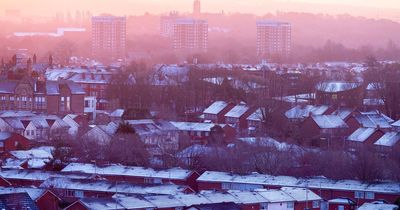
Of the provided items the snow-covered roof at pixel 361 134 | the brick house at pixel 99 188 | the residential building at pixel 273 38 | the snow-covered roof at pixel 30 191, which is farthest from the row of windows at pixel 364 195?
the residential building at pixel 273 38

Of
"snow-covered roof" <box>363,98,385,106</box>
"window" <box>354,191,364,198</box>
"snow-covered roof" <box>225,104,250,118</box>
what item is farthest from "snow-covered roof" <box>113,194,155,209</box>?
"snow-covered roof" <box>363,98,385,106</box>

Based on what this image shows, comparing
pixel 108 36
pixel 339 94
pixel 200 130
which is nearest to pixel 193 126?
pixel 200 130

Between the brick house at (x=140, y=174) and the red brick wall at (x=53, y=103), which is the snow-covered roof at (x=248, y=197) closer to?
the brick house at (x=140, y=174)

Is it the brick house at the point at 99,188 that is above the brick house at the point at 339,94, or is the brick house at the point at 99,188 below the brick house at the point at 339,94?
above

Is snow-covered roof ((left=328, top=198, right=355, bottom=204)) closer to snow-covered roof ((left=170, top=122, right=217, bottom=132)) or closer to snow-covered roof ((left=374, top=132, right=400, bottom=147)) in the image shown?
snow-covered roof ((left=374, top=132, right=400, bottom=147))

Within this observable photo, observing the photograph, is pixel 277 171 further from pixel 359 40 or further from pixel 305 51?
pixel 359 40

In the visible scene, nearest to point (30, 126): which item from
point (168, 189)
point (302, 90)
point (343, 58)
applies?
point (168, 189)
